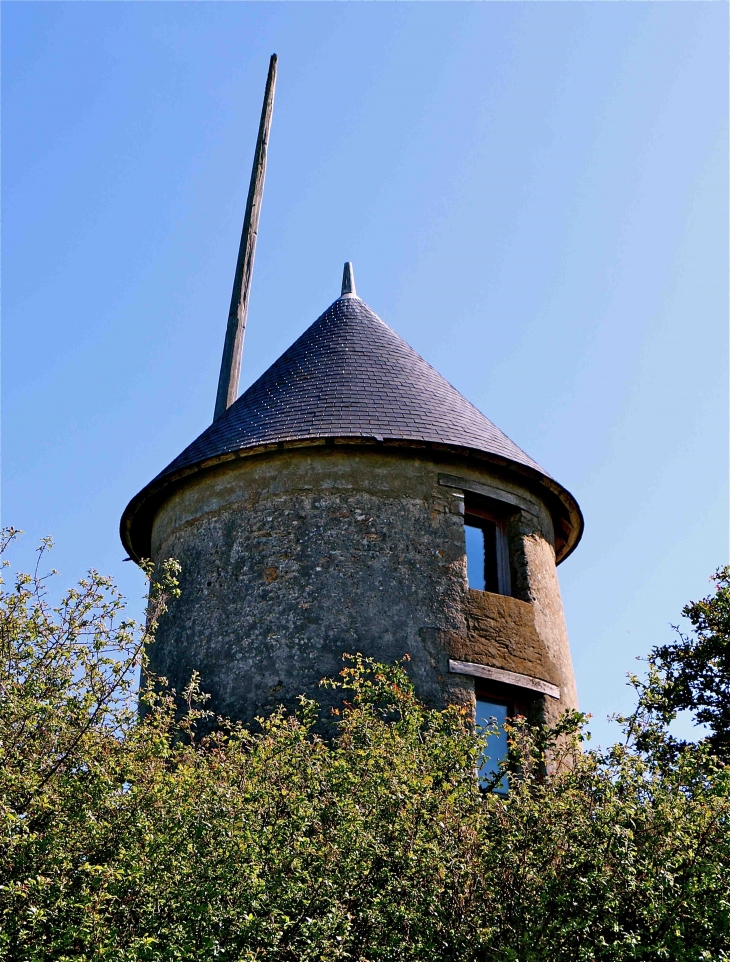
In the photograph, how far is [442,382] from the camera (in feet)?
41.9

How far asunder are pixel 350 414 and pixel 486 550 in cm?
203

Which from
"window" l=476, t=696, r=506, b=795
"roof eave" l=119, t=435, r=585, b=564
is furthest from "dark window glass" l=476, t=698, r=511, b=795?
"roof eave" l=119, t=435, r=585, b=564

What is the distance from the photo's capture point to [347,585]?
10.1 m

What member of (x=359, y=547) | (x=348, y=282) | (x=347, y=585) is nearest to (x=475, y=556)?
(x=359, y=547)

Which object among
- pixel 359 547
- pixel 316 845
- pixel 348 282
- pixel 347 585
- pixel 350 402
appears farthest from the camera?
pixel 348 282

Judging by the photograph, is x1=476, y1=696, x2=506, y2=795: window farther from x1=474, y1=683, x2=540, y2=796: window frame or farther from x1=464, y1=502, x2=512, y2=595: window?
x1=464, y1=502, x2=512, y2=595: window

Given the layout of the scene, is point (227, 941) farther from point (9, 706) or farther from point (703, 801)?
point (703, 801)

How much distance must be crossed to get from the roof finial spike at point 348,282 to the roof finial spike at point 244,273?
9.96 feet

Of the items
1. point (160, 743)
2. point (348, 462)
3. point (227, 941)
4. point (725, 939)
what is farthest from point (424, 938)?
point (348, 462)

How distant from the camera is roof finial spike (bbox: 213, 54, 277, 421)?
17188mm

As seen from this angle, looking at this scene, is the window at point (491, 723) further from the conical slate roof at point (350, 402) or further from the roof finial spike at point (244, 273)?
the roof finial spike at point (244, 273)

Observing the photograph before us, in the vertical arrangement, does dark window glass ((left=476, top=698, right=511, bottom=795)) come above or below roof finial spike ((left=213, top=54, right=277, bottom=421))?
below

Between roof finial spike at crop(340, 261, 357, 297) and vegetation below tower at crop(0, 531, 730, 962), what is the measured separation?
8257 millimetres

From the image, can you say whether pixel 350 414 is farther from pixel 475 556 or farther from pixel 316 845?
pixel 316 845
